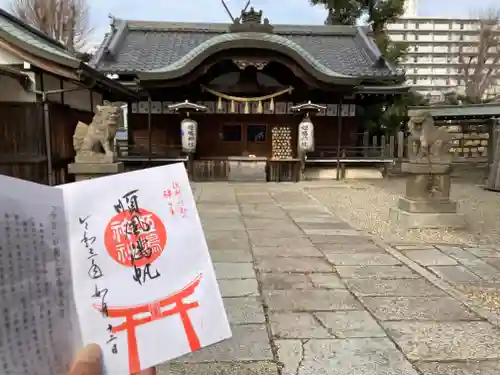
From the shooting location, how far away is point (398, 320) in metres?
3.53

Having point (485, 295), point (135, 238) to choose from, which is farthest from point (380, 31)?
point (135, 238)

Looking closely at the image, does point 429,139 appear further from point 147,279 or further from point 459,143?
point 459,143

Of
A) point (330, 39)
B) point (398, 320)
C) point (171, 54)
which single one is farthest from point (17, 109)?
point (330, 39)

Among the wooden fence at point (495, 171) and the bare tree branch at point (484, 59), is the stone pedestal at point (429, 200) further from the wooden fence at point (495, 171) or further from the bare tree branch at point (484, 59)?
the bare tree branch at point (484, 59)

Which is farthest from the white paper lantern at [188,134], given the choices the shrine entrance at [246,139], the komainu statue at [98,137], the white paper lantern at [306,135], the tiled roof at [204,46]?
the komainu statue at [98,137]

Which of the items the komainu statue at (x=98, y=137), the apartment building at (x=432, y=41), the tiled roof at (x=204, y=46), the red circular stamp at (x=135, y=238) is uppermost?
the apartment building at (x=432, y=41)

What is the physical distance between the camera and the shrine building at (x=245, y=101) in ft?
44.8

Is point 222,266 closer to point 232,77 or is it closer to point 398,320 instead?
point 398,320

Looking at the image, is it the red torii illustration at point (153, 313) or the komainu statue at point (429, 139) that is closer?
the red torii illustration at point (153, 313)

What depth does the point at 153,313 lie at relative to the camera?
1.46m

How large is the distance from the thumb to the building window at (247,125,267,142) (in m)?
14.5

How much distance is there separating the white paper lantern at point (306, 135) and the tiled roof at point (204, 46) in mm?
1722

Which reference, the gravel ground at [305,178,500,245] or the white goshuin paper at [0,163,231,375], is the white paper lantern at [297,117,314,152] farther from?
the white goshuin paper at [0,163,231,375]

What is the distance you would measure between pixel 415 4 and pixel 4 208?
8191 cm
